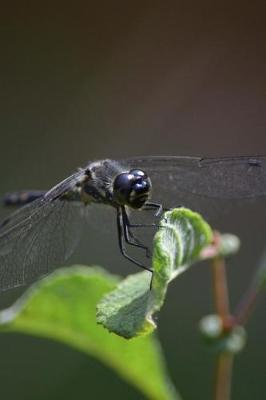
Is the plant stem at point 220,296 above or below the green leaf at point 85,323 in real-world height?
above

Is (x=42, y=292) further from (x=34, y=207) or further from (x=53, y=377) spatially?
(x=53, y=377)

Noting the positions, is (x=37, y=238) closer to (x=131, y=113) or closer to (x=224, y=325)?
(x=224, y=325)

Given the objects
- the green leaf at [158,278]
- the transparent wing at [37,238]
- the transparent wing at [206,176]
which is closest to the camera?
the green leaf at [158,278]

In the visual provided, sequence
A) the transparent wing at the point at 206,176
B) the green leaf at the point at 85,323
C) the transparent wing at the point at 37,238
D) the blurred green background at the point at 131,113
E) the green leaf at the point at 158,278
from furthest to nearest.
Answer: the blurred green background at the point at 131,113
the transparent wing at the point at 206,176
the transparent wing at the point at 37,238
the green leaf at the point at 85,323
the green leaf at the point at 158,278

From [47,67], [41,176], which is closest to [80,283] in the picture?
[41,176]

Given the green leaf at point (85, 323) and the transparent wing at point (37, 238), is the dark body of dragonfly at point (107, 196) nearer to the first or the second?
the transparent wing at point (37, 238)

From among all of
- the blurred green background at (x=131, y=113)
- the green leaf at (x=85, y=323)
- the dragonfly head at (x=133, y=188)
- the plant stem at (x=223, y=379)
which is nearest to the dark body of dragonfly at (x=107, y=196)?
the dragonfly head at (x=133, y=188)

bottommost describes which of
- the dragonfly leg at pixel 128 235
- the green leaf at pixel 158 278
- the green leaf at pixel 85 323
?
the green leaf at pixel 85 323

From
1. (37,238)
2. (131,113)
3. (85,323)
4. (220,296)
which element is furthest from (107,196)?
(131,113)
